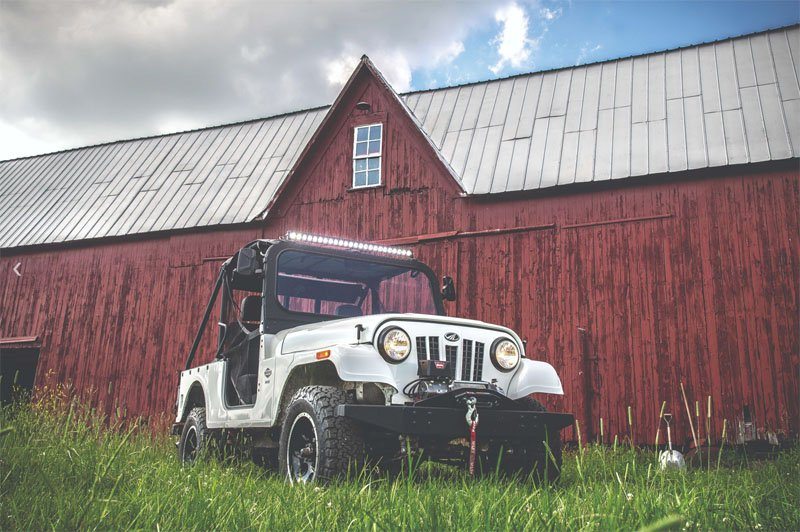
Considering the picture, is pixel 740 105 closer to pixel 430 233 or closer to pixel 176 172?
pixel 430 233

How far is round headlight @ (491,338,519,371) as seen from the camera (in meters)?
5.68

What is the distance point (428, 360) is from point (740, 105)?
9073mm

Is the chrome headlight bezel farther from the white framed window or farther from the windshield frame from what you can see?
the white framed window

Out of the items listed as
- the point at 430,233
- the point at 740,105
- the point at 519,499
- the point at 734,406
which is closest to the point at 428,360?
the point at 519,499

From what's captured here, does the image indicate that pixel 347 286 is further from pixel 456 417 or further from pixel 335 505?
pixel 335 505

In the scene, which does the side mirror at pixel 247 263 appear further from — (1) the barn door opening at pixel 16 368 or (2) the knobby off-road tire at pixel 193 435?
(1) the barn door opening at pixel 16 368

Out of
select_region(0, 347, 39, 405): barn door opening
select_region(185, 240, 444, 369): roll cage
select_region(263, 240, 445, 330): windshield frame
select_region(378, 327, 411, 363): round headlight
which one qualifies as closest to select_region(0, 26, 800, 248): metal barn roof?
select_region(0, 347, 39, 405): barn door opening

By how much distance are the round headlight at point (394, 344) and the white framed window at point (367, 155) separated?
882 centimetres

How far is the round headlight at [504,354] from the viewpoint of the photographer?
Result: 18.6 feet

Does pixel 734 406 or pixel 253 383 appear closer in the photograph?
pixel 253 383

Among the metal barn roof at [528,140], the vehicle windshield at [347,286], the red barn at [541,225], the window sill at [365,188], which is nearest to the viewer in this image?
the vehicle windshield at [347,286]

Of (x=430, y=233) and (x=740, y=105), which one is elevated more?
(x=740, y=105)

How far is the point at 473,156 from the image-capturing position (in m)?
13.1

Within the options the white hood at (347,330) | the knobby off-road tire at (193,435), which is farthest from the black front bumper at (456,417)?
the knobby off-road tire at (193,435)
